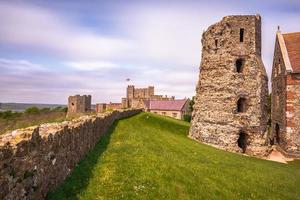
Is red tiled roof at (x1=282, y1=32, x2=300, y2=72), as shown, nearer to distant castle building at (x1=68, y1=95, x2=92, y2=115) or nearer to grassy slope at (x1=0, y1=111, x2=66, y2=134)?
grassy slope at (x1=0, y1=111, x2=66, y2=134)

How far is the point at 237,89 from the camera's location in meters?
30.8

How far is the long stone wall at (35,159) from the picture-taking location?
6.78m

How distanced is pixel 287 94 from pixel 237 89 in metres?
4.64

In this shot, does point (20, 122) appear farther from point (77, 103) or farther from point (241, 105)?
point (77, 103)

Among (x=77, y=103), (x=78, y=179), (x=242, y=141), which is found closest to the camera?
(x=78, y=179)

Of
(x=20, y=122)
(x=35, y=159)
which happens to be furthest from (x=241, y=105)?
(x=35, y=159)

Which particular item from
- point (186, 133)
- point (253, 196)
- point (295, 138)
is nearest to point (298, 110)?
point (295, 138)

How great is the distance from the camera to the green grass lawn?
11.1 m

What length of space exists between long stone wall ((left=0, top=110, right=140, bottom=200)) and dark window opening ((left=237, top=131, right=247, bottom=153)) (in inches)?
862

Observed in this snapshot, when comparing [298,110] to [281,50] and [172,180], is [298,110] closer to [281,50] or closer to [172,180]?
[281,50]

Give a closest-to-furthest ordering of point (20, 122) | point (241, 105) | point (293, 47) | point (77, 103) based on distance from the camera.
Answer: point (20, 122)
point (241, 105)
point (293, 47)
point (77, 103)

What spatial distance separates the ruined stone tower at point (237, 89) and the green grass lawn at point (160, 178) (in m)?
A: 9.11

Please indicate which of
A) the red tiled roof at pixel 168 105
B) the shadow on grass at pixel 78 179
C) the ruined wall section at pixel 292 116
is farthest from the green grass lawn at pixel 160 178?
the red tiled roof at pixel 168 105

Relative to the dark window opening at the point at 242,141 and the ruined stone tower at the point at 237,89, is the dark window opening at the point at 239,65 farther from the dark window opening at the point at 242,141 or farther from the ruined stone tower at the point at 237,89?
the dark window opening at the point at 242,141
